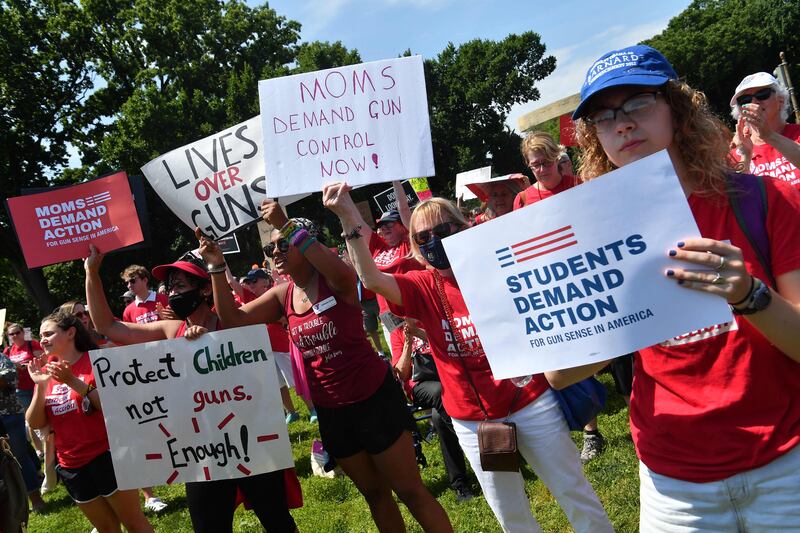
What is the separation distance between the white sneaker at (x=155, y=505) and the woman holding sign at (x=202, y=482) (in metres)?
3.08

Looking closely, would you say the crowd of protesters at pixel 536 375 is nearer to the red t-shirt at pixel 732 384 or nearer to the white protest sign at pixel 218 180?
the red t-shirt at pixel 732 384

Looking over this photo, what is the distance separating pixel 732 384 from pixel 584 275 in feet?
1.58

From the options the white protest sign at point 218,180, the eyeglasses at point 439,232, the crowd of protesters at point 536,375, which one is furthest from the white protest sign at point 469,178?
the eyeglasses at point 439,232

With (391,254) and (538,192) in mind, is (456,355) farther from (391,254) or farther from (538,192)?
(391,254)

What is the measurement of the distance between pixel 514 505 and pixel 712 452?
1.57m

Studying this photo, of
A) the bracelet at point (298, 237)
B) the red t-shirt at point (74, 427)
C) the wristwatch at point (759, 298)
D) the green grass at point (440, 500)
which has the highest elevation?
the bracelet at point (298, 237)

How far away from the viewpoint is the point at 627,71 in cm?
170

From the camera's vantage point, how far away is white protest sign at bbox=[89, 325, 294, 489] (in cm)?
362

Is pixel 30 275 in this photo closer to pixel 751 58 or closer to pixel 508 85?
pixel 508 85

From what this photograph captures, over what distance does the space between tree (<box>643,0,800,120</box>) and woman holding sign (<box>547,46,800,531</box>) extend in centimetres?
4815

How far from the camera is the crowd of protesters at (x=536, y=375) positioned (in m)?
1.63

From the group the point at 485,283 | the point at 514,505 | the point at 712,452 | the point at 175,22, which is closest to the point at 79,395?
the point at 514,505

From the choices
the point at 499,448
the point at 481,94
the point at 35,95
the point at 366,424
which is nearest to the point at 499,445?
the point at 499,448

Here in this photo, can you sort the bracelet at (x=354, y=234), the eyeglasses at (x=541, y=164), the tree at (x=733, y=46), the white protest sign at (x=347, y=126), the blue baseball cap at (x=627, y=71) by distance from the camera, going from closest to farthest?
1. the blue baseball cap at (x=627, y=71)
2. the bracelet at (x=354, y=234)
3. the white protest sign at (x=347, y=126)
4. the eyeglasses at (x=541, y=164)
5. the tree at (x=733, y=46)
